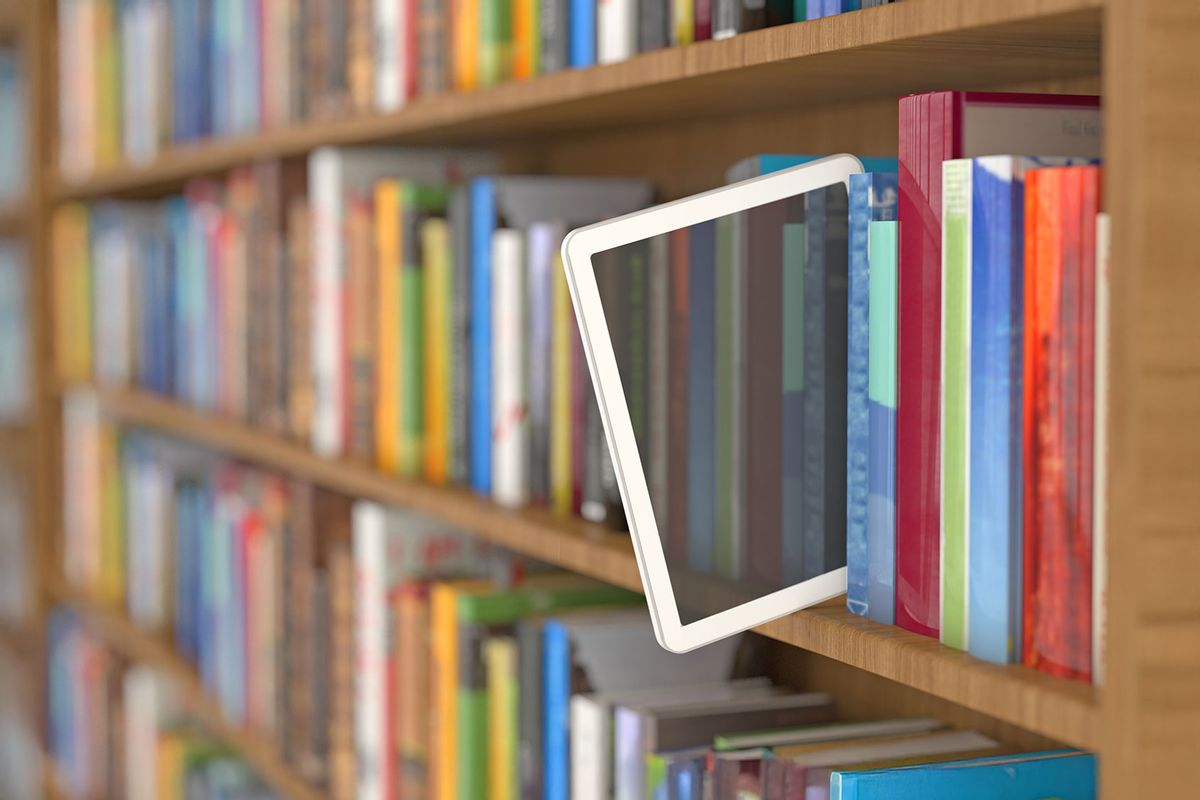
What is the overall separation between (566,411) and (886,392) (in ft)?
1.44

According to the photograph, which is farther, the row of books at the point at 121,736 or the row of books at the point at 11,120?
the row of books at the point at 11,120

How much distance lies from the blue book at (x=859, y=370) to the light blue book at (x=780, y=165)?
4 centimetres

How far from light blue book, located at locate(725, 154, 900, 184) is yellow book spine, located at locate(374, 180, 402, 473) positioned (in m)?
0.47

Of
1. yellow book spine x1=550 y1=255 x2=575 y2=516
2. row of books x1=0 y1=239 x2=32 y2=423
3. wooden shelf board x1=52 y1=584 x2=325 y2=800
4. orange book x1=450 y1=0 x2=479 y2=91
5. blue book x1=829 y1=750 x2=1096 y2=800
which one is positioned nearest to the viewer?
blue book x1=829 y1=750 x2=1096 y2=800

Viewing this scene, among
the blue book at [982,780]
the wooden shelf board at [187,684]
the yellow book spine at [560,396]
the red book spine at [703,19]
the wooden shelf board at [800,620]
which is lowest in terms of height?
the wooden shelf board at [187,684]

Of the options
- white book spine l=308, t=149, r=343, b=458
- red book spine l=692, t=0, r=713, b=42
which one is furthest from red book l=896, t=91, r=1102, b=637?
white book spine l=308, t=149, r=343, b=458

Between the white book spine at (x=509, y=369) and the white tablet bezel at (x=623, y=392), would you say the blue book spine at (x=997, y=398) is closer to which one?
the white tablet bezel at (x=623, y=392)

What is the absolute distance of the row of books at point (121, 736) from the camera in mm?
2008

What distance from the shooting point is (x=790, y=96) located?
3.47ft

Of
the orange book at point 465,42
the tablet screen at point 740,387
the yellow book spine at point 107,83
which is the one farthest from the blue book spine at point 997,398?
the yellow book spine at point 107,83

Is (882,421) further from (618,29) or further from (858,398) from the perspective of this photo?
(618,29)

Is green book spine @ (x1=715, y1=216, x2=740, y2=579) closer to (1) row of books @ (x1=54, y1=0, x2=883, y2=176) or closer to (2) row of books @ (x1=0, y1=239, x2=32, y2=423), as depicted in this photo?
(1) row of books @ (x1=54, y1=0, x2=883, y2=176)

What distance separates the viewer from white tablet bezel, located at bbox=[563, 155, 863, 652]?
814 mm

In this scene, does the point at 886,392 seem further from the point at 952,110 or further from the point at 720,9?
the point at 720,9
